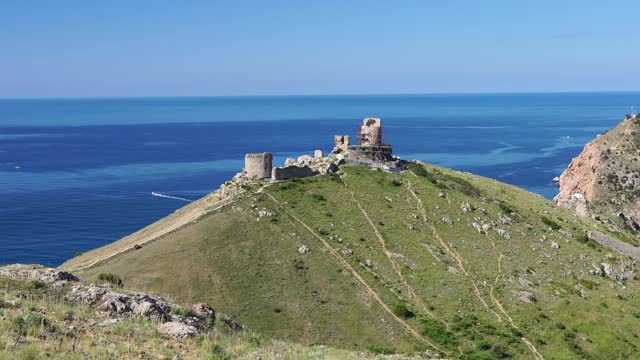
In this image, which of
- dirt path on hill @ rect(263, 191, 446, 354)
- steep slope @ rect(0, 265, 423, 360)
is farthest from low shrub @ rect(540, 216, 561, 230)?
steep slope @ rect(0, 265, 423, 360)

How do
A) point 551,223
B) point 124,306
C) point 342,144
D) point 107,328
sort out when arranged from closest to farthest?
point 107,328 < point 124,306 < point 551,223 < point 342,144

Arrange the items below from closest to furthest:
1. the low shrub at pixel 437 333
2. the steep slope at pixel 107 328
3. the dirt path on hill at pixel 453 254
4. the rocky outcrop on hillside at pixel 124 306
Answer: the steep slope at pixel 107 328
the rocky outcrop on hillside at pixel 124 306
the low shrub at pixel 437 333
the dirt path on hill at pixel 453 254

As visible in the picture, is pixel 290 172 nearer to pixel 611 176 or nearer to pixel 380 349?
pixel 380 349

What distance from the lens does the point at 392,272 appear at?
199 ft

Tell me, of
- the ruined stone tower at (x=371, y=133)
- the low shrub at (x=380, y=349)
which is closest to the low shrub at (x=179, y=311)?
the low shrub at (x=380, y=349)

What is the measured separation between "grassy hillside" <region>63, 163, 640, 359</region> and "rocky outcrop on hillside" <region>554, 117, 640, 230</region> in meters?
70.2

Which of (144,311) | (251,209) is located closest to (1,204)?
(251,209)

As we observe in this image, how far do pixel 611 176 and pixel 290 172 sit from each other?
341ft

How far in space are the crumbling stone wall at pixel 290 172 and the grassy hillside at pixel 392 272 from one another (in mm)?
1613

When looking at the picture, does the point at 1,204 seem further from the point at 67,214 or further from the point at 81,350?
the point at 81,350

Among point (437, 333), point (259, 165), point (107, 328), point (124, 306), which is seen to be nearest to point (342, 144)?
point (259, 165)

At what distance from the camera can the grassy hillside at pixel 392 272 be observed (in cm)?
5247

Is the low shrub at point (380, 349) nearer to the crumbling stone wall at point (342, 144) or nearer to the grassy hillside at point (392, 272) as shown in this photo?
the grassy hillside at point (392, 272)

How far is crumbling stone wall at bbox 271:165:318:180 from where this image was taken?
2915 inches
